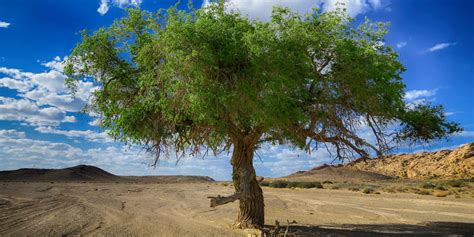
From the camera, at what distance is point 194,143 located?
47.5 feet

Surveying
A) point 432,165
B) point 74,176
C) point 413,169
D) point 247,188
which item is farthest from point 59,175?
point 247,188

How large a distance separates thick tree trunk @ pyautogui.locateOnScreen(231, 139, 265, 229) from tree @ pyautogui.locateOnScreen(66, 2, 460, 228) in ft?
0.11

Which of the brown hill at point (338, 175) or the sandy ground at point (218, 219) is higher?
the brown hill at point (338, 175)

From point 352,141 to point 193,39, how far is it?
5.85m

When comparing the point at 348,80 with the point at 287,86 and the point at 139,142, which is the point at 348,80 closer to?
the point at 287,86

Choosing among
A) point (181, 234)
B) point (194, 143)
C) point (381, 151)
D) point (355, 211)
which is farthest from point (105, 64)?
point (355, 211)

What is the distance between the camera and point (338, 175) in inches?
2633

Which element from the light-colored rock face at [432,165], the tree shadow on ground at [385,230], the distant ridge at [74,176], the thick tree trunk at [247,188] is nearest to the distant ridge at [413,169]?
the light-colored rock face at [432,165]

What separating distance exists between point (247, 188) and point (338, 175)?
183 feet

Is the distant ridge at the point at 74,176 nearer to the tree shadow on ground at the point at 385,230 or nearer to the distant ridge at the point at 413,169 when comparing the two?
the distant ridge at the point at 413,169

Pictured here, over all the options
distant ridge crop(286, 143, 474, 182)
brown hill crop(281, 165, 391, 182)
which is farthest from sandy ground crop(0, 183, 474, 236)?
brown hill crop(281, 165, 391, 182)

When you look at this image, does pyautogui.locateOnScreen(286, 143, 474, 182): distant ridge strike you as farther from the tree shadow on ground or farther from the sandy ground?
the tree shadow on ground

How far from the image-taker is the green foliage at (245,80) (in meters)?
10.4

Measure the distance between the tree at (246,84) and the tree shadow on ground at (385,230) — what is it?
192 centimetres
